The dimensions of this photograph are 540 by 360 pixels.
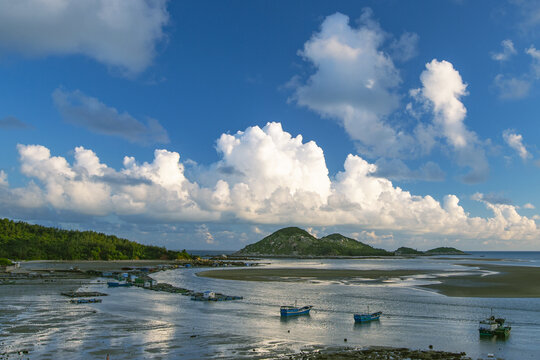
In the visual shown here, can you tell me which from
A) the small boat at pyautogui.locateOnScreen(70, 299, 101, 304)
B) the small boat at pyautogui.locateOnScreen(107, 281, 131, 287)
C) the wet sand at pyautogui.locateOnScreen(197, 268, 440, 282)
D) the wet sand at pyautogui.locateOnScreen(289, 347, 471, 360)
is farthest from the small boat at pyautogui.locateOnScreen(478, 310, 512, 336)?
the small boat at pyautogui.locateOnScreen(107, 281, 131, 287)

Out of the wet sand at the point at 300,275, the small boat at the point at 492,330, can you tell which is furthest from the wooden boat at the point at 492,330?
the wet sand at the point at 300,275

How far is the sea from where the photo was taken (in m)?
39.7

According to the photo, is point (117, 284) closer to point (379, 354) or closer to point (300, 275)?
point (300, 275)

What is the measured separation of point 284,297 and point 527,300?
1737 inches

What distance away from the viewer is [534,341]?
145ft

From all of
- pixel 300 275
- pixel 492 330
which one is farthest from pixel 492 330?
pixel 300 275

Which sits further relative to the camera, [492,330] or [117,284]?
[117,284]

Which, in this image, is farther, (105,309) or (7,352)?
(105,309)

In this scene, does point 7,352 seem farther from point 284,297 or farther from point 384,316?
point 284,297

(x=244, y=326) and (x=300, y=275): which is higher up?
(x=244, y=326)

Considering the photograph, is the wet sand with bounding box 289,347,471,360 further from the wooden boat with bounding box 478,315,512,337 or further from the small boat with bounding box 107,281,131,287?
the small boat with bounding box 107,281,131,287

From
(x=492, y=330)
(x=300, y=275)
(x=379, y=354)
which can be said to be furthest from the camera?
(x=300, y=275)

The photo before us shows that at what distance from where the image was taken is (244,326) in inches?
2029

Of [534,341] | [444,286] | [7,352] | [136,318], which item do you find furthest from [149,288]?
[534,341]
